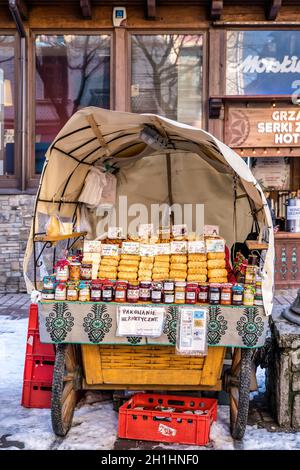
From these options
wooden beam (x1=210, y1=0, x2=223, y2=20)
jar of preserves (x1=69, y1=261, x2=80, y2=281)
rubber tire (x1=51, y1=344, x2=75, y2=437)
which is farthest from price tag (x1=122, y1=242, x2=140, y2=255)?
wooden beam (x1=210, y1=0, x2=223, y2=20)

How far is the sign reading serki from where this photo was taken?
9.52 metres

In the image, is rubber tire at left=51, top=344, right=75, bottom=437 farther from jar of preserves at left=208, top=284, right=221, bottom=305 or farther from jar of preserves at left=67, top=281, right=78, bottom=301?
jar of preserves at left=208, top=284, right=221, bottom=305

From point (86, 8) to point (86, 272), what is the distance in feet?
23.0

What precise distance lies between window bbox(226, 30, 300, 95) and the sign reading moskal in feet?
23.2

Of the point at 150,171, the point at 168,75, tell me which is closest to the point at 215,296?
the point at 150,171

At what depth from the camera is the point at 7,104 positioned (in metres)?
9.98

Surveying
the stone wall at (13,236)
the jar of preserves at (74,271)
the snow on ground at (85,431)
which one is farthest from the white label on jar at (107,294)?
the stone wall at (13,236)

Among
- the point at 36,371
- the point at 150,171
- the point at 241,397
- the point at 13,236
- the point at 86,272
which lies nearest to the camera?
the point at 241,397

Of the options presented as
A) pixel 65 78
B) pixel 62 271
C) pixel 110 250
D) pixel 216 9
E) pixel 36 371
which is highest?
pixel 216 9

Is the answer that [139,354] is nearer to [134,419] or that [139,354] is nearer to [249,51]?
[134,419]

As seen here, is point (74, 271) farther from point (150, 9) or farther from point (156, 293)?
point (150, 9)
